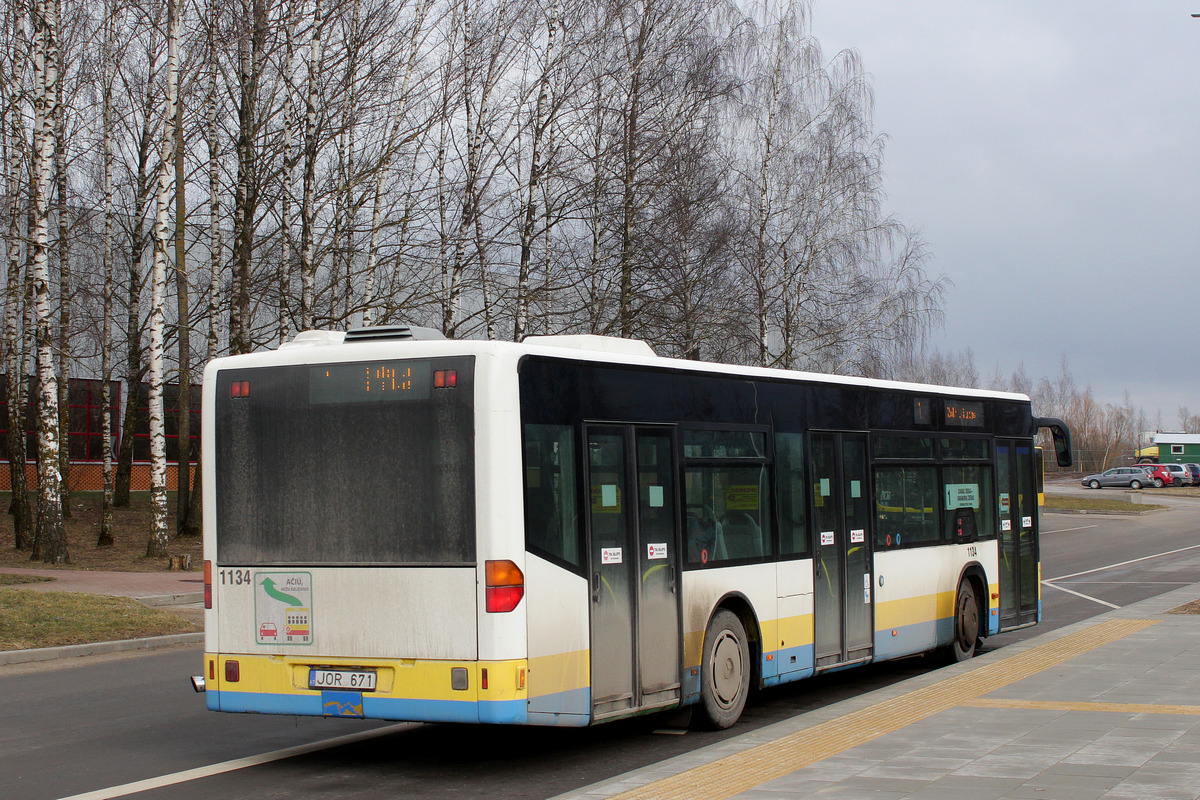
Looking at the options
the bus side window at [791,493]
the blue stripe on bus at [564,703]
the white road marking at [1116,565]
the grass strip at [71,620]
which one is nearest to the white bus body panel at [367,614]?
the blue stripe on bus at [564,703]

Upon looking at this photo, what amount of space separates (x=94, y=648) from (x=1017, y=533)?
10772 millimetres

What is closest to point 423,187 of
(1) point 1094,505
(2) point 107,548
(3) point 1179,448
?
(2) point 107,548

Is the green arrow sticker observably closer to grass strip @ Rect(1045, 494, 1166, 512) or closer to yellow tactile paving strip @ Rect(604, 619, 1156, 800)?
yellow tactile paving strip @ Rect(604, 619, 1156, 800)

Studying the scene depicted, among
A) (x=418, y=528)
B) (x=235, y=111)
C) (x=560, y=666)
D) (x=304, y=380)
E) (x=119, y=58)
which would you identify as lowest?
(x=560, y=666)

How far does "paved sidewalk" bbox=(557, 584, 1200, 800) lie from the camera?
6504 millimetres

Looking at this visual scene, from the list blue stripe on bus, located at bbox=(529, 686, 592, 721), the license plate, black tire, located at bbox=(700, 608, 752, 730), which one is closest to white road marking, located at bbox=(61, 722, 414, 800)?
the license plate

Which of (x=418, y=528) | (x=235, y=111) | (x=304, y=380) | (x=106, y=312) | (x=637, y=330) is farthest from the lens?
(x=106, y=312)

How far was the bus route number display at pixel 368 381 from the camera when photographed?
7750mm

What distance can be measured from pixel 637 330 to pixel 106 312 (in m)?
16.1

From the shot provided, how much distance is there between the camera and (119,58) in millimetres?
30828

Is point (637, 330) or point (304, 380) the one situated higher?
point (637, 330)

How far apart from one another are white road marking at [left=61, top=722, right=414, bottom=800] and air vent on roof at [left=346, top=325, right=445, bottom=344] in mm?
2872

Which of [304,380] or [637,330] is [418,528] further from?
[637,330]

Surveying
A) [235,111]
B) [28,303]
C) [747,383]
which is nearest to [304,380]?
[747,383]
